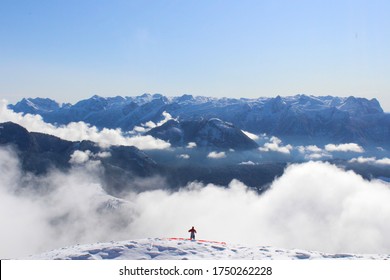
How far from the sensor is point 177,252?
182 ft

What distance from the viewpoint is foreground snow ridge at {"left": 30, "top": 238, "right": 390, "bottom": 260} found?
53812 millimetres

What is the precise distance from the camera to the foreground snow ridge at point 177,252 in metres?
53.8
